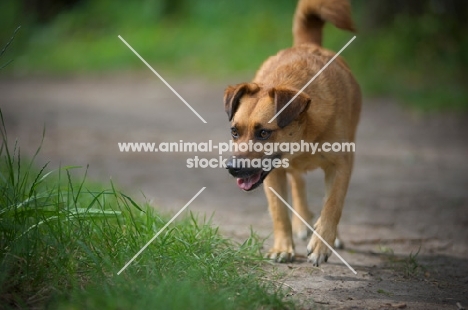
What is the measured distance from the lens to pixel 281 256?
5559mm

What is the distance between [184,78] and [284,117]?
11655mm

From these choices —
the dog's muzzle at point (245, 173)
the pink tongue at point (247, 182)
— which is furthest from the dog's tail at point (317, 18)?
the pink tongue at point (247, 182)

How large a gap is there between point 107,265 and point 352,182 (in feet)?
16.1

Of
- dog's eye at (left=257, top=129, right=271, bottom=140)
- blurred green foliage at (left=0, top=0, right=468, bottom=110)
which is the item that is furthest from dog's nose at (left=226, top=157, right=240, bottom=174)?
blurred green foliage at (left=0, top=0, right=468, bottom=110)

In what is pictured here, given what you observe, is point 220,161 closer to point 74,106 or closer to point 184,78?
point 74,106

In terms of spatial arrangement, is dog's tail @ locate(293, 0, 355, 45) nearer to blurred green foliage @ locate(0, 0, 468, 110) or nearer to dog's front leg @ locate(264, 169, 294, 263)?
dog's front leg @ locate(264, 169, 294, 263)

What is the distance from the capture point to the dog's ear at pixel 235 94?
5496mm

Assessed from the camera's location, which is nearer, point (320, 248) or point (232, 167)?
point (232, 167)

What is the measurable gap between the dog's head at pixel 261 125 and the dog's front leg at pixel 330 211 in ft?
1.56

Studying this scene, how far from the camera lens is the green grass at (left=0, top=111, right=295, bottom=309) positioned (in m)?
3.93

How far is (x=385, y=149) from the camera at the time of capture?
1029 cm

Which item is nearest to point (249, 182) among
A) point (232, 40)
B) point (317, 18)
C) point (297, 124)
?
point (297, 124)

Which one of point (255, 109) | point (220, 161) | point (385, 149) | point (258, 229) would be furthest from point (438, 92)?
point (255, 109)

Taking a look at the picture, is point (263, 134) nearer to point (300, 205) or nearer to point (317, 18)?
point (300, 205)
